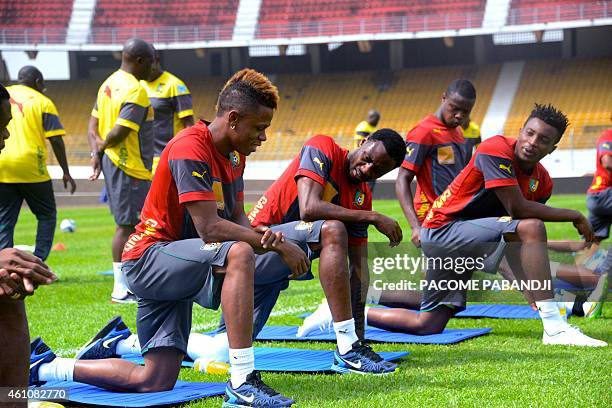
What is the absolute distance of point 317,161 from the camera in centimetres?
555

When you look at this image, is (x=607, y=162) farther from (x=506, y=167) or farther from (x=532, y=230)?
(x=532, y=230)

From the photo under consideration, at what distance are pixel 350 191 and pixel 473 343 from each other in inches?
58.1

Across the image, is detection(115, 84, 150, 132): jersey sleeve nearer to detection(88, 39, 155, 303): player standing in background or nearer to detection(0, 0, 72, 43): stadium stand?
detection(88, 39, 155, 303): player standing in background

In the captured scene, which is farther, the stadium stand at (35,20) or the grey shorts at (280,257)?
the stadium stand at (35,20)

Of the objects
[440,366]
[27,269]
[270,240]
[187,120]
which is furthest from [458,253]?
[27,269]

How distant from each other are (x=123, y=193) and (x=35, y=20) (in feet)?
107

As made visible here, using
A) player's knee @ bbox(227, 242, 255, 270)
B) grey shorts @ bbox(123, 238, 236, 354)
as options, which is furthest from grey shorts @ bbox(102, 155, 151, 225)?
player's knee @ bbox(227, 242, 255, 270)

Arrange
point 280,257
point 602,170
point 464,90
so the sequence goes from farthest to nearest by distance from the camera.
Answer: point 602,170
point 464,90
point 280,257

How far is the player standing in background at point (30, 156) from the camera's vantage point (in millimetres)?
9305

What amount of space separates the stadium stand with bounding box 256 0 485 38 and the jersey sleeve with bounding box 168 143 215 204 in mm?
31981

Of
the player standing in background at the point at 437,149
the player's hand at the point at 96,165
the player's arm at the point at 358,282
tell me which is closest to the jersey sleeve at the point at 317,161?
the player's arm at the point at 358,282

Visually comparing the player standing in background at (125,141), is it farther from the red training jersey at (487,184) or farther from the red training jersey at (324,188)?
the red training jersey at (487,184)

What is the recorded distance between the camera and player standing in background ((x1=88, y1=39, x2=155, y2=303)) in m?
8.90

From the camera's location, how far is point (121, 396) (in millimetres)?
4680
